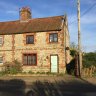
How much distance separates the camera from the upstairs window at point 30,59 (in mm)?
32625

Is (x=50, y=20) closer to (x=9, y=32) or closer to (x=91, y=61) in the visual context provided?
(x=9, y=32)

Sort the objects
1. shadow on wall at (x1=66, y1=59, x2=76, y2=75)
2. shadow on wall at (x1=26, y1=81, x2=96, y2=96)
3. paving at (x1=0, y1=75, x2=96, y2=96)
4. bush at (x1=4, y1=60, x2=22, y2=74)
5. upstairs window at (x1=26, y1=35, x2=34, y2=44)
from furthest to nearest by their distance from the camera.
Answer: upstairs window at (x1=26, y1=35, x2=34, y2=44)
bush at (x1=4, y1=60, x2=22, y2=74)
shadow on wall at (x1=66, y1=59, x2=76, y2=75)
paving at (x1=0, y1=75, x2=96, y2=96)
shadow on wall at (x1=26, y1=81, x2=96, y2=96)

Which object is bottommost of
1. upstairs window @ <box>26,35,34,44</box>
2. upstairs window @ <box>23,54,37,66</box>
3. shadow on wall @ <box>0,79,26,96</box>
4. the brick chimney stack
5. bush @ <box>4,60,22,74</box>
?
shadow on wall @ <box>0,79,26,96</box>

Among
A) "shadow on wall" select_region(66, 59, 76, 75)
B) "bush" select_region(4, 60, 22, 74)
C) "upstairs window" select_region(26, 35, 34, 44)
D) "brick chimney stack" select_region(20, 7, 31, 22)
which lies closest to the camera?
"shadow on wall" select_region(66, 59, 76, 75)

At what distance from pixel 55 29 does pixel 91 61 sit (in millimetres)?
6700

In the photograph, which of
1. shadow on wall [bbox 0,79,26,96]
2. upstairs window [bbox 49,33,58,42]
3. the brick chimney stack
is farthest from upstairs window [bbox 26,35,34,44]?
shadow on wall [bbox 0,79,26,96]

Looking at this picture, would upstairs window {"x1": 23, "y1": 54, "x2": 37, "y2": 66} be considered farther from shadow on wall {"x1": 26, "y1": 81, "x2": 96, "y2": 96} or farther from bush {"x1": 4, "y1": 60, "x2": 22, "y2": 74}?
shadow on wall {"x1": 26, "y1": 81, "x2": 96, "y2": 96}

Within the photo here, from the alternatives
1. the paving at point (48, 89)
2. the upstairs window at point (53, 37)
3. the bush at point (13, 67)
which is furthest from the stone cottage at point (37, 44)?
the paving at point (48, 89)

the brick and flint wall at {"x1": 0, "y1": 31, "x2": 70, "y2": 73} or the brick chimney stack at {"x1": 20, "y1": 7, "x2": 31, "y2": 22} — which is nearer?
the brick and flint wall at {"x1": 0, "y1": 31, "x2": 70, "y2": 73}

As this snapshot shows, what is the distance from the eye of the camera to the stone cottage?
31484mm

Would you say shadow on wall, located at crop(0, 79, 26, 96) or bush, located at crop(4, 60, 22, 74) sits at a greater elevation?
bush, located at crop(4, 60, 22, 74)

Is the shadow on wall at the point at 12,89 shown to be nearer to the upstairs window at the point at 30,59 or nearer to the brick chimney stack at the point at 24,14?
the upstairs window at the point at 30,59

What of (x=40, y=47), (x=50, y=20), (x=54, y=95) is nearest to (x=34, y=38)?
(x=40, y=47)

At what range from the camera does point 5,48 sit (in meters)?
34.5
